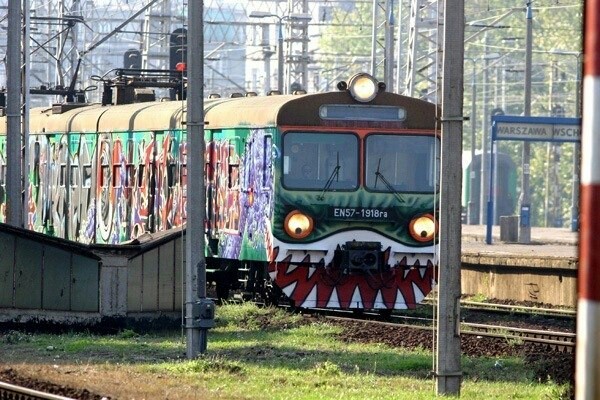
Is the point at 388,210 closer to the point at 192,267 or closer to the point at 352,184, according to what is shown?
the point at 352,184

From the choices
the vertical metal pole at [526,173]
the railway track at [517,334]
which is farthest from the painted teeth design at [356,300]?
the vertical metal pole at [526,173]

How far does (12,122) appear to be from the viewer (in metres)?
21.7

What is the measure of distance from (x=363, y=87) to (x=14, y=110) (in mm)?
6354

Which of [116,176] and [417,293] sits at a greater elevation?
[116,176]

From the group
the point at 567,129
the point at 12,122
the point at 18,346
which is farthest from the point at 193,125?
the point at 567,129

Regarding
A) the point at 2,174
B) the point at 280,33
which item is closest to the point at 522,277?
the point at 2,174

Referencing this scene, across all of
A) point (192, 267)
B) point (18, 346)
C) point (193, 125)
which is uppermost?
point (193, 125)

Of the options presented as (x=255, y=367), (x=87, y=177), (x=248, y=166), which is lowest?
(x=255, y=367)

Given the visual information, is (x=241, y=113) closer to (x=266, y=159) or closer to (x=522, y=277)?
(x=266, y=159)

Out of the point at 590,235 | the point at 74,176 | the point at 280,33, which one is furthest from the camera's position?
the point at 280,33

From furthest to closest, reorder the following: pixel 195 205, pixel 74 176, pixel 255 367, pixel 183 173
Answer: pixel 74 176
pixel 183 173
pixel 195 205
pixel 255 367

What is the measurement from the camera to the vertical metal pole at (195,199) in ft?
44.0

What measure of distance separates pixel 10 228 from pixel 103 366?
3.87 m

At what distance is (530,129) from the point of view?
3359 centimetres
